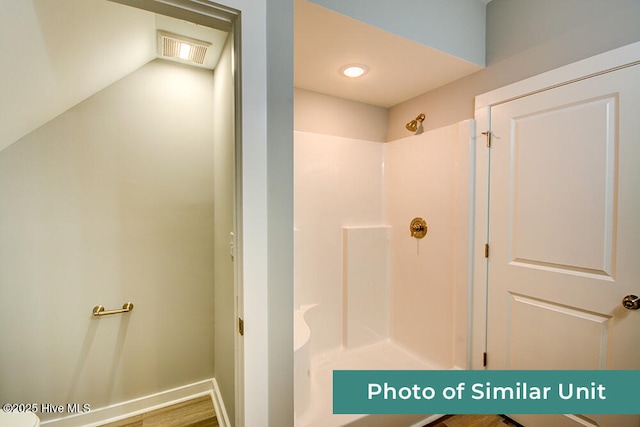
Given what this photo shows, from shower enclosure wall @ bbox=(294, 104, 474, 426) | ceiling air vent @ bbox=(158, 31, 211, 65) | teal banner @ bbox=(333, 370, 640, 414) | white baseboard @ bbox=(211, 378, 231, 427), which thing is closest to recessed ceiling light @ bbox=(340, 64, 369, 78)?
shower enclosure wall @ bbox=(294, 104, 474, 426)

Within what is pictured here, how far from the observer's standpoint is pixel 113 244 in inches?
65.1

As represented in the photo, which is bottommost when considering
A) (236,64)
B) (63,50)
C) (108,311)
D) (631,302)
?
(108,311)

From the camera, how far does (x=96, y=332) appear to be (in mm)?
1612

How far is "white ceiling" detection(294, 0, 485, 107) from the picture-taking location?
1.29 meters

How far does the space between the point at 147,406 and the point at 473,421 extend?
2.05m

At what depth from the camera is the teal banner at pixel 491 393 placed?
1.24 meters

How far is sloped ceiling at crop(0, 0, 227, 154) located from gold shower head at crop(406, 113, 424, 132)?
1.45m

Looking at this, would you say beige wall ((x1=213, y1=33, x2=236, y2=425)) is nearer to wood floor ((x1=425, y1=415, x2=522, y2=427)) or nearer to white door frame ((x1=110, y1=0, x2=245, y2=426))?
white door frame ((x1=110, y1=0, x2=245, y2=426))

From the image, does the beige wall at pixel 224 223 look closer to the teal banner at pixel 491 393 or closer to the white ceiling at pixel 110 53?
the white ceiling at pixel 110 53

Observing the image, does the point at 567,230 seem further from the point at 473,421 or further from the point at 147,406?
the point at 147,406

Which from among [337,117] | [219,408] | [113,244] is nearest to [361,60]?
[337,117]

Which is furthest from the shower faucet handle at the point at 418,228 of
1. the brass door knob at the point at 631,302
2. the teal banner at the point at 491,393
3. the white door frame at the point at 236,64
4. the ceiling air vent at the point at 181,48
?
the ceiling air vent at the point at 181,48

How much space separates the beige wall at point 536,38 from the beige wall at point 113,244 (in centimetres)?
174

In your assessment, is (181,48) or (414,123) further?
(414,123)
